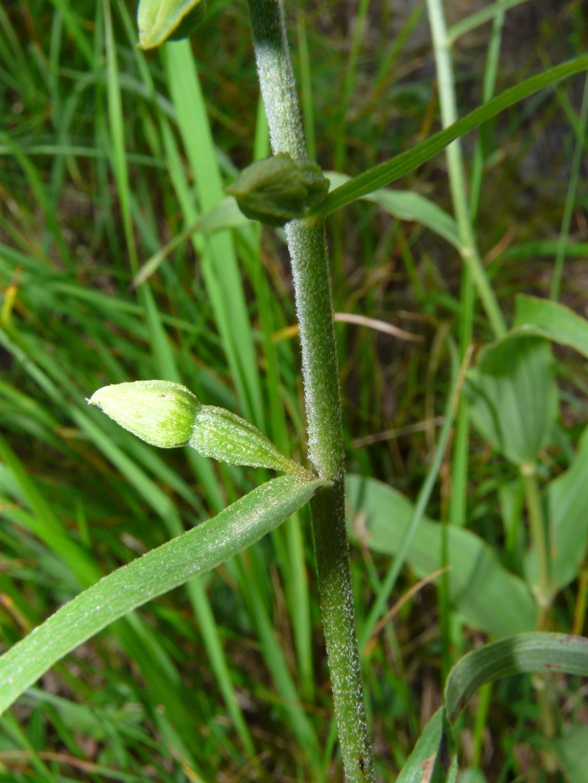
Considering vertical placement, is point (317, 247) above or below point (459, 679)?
above

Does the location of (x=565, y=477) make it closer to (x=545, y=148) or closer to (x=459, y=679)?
(x=459, y=679)

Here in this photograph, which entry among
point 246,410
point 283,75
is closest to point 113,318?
point 246,410

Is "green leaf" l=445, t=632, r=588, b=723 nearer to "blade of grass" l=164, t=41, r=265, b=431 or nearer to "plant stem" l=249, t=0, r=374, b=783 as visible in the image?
"plant stem" l=249, t=0, r=374, b=783

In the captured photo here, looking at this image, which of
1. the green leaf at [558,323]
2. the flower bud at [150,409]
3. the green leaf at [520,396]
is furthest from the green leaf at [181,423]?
the green leaf at [520,396]

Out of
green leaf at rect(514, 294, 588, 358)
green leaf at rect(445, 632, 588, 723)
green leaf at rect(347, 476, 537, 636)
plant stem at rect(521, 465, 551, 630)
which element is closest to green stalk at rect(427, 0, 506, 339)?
green leaf at rect(514, 294, 588, 358)

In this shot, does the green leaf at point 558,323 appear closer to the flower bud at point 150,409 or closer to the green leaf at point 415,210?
the green leaf at point 415,210

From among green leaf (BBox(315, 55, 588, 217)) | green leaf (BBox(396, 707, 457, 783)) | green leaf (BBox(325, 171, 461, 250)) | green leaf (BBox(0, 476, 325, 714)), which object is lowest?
green leaf (BBox(396, 707, 457, 783))

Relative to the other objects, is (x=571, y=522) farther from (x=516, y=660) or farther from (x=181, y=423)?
(x=181, y=423)
